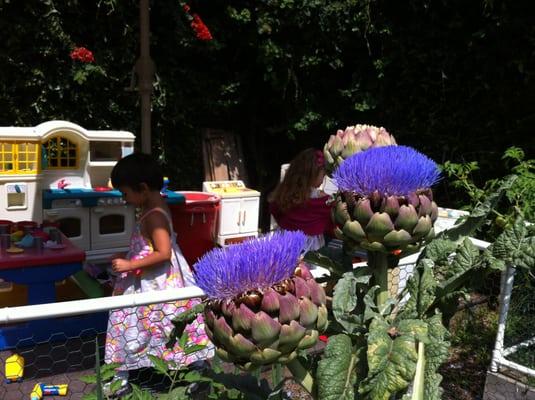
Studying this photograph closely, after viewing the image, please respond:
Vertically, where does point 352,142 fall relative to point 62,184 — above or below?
above

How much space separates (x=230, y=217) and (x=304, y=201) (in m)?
1.58

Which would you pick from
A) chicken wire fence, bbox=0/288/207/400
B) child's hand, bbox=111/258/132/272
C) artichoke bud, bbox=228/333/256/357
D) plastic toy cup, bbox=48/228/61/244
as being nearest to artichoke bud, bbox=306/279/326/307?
artichoke bud, bbox=228/333/256/357

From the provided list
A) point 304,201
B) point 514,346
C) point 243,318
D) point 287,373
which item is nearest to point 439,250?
point 243,318

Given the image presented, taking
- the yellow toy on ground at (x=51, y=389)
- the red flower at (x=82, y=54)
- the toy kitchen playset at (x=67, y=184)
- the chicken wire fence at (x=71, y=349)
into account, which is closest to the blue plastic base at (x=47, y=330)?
the chicken wire fence at (x=71, y=349)

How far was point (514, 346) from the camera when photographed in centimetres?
191

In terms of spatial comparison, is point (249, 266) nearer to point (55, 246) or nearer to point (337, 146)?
point (337, 146)

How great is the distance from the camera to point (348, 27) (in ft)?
13.2

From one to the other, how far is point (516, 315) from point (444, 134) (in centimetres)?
185

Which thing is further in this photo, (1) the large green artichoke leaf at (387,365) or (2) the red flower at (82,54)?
(2) the red flower at (82,54)

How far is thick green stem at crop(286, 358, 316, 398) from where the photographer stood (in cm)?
73

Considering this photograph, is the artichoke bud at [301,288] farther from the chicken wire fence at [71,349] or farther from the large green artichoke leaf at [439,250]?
the chicken wire fence at [71,349]

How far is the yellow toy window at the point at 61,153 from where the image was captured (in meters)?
3.17

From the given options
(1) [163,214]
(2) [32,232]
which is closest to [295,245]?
(1) [163,214]

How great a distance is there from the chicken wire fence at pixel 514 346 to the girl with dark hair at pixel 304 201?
0.84m
